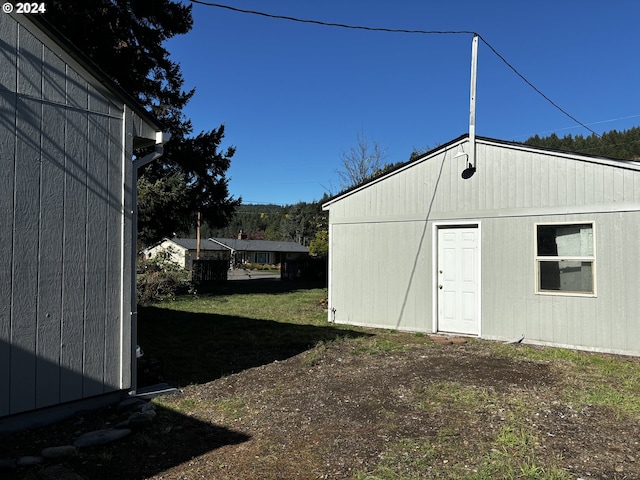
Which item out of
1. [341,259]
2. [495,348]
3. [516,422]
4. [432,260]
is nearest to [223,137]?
[341,259]

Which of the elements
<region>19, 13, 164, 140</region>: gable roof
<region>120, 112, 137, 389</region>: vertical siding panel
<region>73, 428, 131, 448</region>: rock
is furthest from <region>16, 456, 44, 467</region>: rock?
<region>19, 13, 164, 140</region>: gable roof

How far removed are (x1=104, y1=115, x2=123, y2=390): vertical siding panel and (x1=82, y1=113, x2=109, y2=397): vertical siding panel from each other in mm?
48

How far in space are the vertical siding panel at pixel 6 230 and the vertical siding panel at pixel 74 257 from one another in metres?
0.43

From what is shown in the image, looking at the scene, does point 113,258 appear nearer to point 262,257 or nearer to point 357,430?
point 357,430

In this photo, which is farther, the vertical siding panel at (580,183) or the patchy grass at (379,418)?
the vertical siding panel at (580,183)

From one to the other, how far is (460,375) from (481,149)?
14.3 ft

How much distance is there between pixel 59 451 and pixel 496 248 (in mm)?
7004

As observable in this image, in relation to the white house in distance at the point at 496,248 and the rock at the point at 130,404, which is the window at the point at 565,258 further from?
the rock at the point at 130,404

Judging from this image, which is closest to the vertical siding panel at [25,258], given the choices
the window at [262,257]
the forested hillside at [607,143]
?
the forested hillside at [607,143]

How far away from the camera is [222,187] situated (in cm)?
1977

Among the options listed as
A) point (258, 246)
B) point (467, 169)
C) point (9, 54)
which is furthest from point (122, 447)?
point (258, 246)

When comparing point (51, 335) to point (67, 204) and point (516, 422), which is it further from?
point (516, 422)

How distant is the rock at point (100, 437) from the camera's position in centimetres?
360

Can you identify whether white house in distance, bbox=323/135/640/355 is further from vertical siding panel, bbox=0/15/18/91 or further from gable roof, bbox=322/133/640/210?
vertical siding panel, bbox=0/15/18/91
